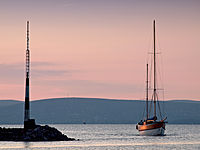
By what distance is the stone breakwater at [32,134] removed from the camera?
88250 millimetres

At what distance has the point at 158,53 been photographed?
118812mm

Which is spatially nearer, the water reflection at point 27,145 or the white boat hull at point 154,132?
the water reflection at point 27,145

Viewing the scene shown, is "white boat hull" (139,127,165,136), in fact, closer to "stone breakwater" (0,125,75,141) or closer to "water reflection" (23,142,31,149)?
"stone breakwater" (0,125,75,141)

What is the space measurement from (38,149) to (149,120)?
51285 millimetres

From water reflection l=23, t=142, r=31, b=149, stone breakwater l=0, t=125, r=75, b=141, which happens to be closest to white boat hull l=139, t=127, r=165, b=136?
stone breakwater l=0, t=125, r=75, b=141

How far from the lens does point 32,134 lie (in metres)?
88.8

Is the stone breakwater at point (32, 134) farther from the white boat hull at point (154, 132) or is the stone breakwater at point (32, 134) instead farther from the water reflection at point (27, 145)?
the white boat hull at point (154, 132)

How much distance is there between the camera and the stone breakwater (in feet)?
290

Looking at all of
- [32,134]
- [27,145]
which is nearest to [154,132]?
[32,134]

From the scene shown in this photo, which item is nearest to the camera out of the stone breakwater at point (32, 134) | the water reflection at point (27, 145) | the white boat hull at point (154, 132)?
the water reflection at point (27, 145)

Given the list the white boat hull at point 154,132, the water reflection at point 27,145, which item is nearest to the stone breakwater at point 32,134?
the water reflection at point 27,145

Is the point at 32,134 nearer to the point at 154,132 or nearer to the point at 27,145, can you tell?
the point at 27,145

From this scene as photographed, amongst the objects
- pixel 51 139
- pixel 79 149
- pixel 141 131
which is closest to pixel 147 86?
pixel 141 131

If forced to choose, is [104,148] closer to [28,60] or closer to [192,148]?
[192,148]
